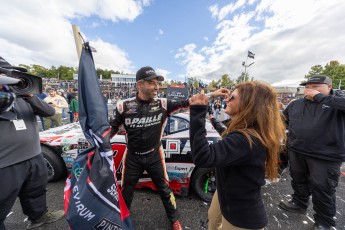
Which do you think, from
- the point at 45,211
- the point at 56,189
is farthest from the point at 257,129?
the point at 56,189

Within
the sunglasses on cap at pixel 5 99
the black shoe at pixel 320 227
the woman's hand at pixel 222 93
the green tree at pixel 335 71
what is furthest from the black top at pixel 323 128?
the green tree at pixel 335 71

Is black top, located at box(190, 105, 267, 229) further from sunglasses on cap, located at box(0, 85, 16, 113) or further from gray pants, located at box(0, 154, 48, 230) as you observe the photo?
gray pants, located at box(0, 154, 48, 230)

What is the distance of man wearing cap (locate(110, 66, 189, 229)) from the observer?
77.6 inches

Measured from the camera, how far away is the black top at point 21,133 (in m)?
1.60

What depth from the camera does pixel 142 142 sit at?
1.96 meters

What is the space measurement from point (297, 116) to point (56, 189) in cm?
382

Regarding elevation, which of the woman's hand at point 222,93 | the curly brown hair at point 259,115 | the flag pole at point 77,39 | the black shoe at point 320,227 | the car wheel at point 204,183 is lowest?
the black shoe at point 320,227

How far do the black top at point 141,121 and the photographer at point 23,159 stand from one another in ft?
2.51

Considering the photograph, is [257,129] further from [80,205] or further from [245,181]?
[80,205]

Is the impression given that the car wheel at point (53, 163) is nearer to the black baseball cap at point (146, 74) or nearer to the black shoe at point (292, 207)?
Answer: the black baseball cap at point (146, 74)

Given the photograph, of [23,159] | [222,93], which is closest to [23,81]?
[23,159]

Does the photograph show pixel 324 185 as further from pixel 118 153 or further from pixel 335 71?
pixel 335 71

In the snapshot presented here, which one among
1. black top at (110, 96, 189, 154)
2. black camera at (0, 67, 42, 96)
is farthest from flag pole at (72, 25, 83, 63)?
black top at (110, 96, 189, 154)

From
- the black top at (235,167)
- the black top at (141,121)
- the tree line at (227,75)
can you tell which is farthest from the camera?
the tree line at (227,75)
